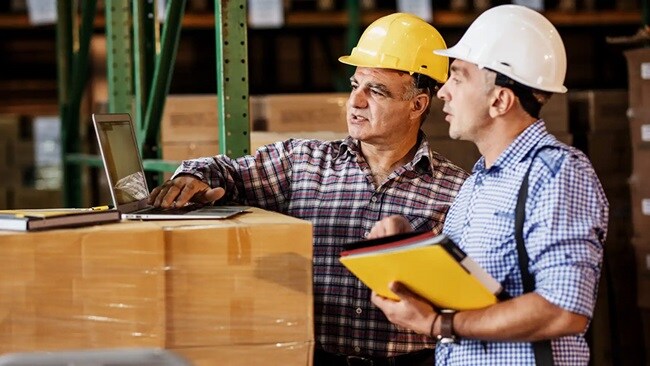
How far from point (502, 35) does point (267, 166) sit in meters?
1.02

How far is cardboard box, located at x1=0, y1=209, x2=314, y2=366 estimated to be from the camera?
2467 mm

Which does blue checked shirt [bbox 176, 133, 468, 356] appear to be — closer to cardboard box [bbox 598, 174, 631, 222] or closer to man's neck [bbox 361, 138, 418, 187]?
man's neck [bbox 361, 138, 418, 187]

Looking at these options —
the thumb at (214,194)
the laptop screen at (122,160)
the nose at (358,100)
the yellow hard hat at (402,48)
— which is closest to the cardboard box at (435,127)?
the yellow hard hat at (402,48)

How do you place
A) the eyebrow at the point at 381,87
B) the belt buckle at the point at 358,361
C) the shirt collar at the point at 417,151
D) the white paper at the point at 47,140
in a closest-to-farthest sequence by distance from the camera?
the belt buckle at the point at 358,361 < the shirt collar at the point at 417,151 < the eyebrow at the point at 381,87 < the white paper at the point at 47,140

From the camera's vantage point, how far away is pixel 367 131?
344 cm

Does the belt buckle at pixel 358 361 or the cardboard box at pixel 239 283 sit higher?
the cardboard box at pixel 239 283

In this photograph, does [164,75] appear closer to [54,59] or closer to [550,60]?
[550,60]

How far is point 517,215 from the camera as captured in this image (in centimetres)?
250

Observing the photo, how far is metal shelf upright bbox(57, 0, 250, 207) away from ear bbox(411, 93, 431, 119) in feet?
2.07

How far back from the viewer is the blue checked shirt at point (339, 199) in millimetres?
3266

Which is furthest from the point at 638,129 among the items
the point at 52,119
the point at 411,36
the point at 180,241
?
the point at 52,119

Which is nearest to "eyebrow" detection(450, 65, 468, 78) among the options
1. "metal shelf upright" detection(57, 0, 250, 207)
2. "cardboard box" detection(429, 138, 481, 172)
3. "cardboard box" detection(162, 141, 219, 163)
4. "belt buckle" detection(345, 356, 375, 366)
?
"belt buckle" detection(345, 356, 375, 366)

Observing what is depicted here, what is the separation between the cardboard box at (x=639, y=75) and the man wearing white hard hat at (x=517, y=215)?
2575mm

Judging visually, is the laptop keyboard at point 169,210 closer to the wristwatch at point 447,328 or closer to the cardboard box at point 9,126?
the wristwatch at point 447,328
